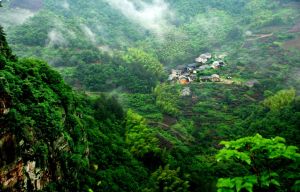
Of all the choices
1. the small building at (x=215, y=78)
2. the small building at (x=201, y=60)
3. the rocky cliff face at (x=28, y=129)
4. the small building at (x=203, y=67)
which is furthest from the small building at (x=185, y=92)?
the rocky cliff face at (x=28, y=129)

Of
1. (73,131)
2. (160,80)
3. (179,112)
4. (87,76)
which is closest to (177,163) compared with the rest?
(73,131)

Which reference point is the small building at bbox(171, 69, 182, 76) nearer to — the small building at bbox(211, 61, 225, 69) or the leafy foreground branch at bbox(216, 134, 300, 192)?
the small building at bbox(211, 61, 225, 69)

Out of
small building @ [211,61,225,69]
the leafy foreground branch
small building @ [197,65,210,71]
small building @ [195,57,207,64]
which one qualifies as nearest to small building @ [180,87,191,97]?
small building @ [197,65,210,71]

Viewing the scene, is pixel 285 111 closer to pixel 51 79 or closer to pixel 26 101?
pixel 51 79

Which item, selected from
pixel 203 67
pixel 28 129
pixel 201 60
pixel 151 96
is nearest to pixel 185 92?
pixel 151 96

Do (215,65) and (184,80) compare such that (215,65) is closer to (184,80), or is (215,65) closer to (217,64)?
(217,64)
